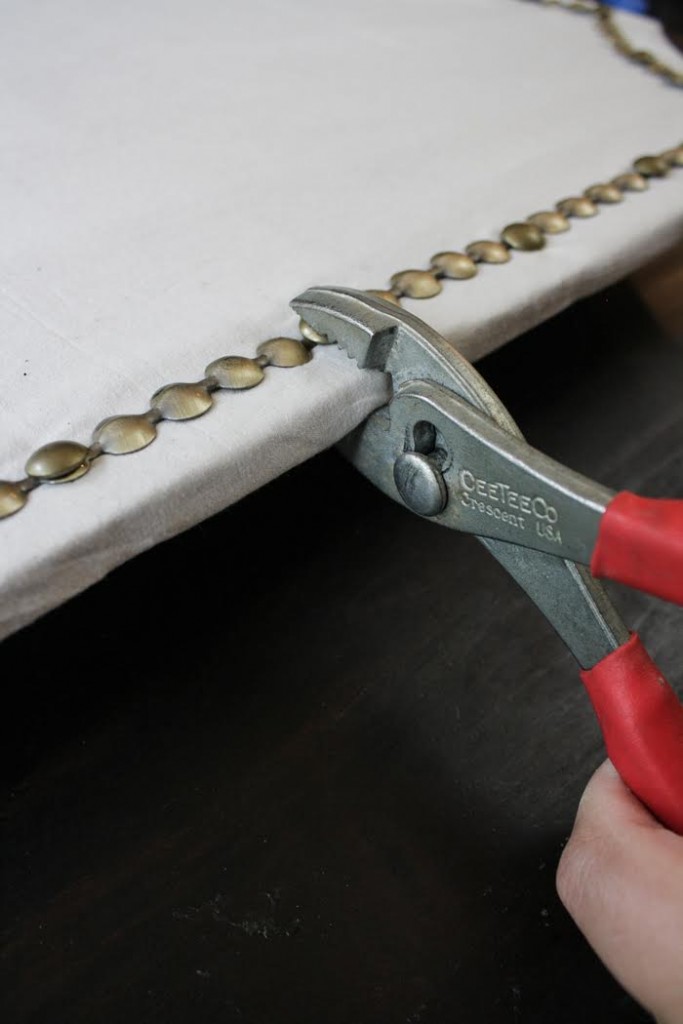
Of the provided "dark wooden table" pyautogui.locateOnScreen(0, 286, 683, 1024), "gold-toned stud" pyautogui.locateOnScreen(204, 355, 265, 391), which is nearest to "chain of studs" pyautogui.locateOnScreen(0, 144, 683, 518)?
"gold-toned stud" pyautogui.locateOnScreen(204, 355, 265, 391)

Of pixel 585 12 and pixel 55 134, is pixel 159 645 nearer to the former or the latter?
pixel 55 134

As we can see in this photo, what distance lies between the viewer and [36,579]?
39 cm

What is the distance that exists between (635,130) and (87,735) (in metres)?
0.69

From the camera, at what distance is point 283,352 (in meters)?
0.51

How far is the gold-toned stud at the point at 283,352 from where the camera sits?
51 centimetres

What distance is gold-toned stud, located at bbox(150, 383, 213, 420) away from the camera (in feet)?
1.53

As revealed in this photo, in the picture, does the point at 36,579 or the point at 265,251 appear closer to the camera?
the point at 36,579

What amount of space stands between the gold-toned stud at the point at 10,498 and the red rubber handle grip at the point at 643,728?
28 centimetres

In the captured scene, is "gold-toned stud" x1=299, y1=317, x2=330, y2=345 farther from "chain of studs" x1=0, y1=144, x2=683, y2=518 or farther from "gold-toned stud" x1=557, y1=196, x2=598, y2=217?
"gold-toned stud" x1=557, y1=196, x2=598, y2=217

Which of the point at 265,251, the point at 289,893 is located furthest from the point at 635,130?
the point at 289,893

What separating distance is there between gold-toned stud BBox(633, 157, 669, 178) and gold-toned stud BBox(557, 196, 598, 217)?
87mm

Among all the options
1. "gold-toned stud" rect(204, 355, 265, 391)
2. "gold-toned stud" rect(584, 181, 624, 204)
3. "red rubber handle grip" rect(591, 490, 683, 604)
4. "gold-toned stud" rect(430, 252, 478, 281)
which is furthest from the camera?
"gold-toned stud" rect(584, 181, 624, 204)

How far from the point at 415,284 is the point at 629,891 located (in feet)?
1.21

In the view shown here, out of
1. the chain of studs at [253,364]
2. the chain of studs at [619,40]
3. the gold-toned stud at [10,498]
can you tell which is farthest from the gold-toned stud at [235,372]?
the chain of studs at [619,40]
